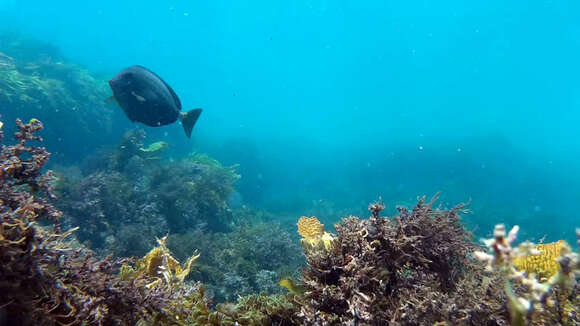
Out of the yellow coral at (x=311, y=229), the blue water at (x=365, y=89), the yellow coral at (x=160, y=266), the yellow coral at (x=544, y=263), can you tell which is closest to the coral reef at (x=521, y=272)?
the yellow coral at (x=544, y=263)

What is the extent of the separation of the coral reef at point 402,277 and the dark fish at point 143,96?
3.69 meters

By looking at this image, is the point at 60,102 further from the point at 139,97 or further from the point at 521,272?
the point at 521,272

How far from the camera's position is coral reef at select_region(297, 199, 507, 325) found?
186 centimetres

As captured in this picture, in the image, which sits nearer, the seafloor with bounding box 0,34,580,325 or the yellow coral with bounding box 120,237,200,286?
the seafloor with bounding box 0,34,580,325

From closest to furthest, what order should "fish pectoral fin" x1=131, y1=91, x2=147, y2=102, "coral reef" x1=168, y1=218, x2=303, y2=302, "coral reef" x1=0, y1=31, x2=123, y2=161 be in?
"fish pectoral fin" x1=131, y1=91, x2=147, y2=102 → "coral reef" x1=168, y1=218, x2=303, y2=302 → "coral reef" x1=0, y1=31, x2=123, y2=161

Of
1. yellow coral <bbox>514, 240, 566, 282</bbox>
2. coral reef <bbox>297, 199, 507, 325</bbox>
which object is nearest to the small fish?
coral reef <bbox>297, 199, 507, 325</bbox>

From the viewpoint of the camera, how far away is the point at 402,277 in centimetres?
232

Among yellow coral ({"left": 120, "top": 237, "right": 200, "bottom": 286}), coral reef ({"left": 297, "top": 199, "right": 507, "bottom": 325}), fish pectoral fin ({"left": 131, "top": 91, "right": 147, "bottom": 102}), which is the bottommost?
yellow coral ({"left": 120, "top": 237, "right": 200, "bottom": 286})

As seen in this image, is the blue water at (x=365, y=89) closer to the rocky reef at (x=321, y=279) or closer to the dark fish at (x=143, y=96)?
the dark fish at (x=143, y=96)

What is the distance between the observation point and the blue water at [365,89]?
30109 mm

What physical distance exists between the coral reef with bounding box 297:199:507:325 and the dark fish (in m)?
3.69

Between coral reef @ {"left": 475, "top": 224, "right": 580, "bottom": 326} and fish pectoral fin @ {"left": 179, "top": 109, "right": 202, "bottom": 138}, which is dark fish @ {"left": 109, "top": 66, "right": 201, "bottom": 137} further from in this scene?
coral reef @ {"left": 475, "top": 224, "right": 580, "bottom": 326}

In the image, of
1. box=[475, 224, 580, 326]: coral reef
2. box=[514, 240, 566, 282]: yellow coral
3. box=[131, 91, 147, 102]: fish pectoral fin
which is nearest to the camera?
box=[475, 224, 580, 326]: coral reef

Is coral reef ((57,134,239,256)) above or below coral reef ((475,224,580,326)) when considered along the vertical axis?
above
